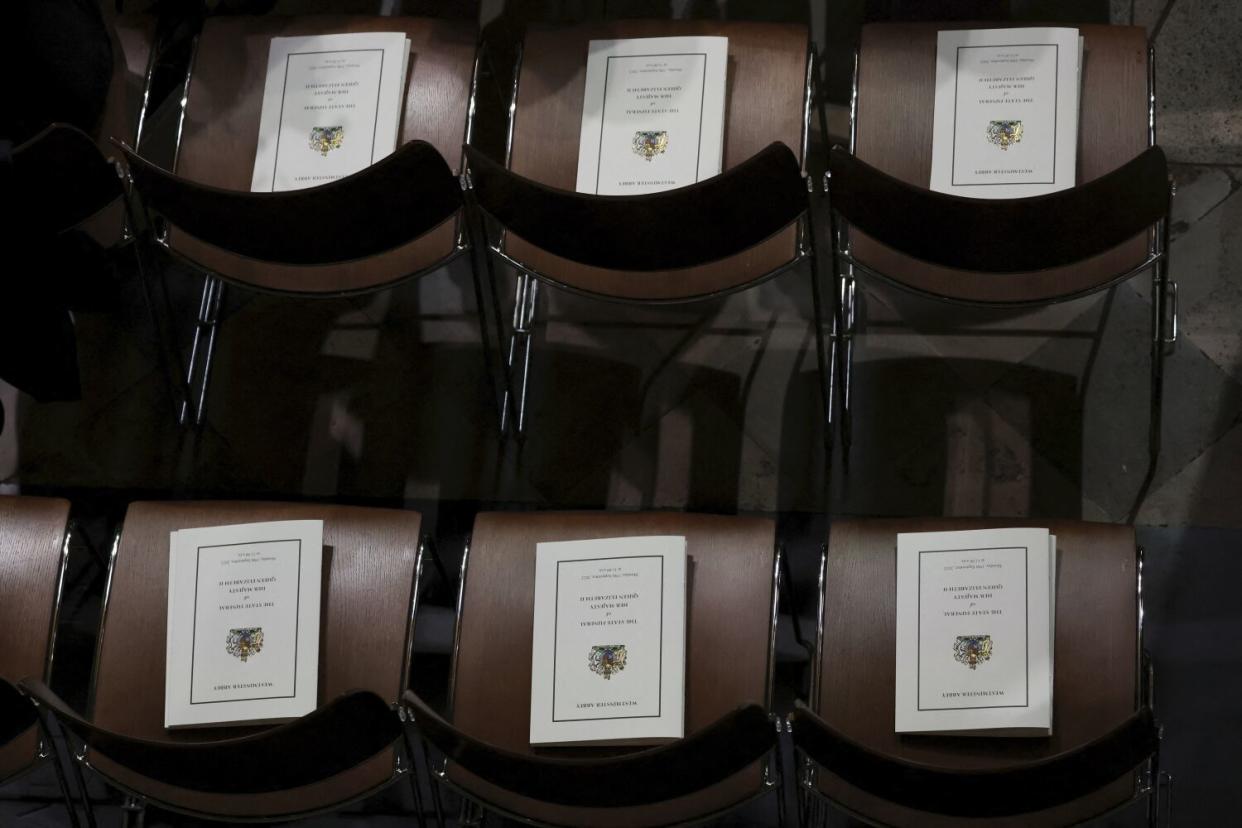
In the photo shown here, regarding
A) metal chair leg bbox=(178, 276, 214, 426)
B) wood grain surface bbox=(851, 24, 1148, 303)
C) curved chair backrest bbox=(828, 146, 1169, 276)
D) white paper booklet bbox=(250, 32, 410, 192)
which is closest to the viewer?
curved chair backrest bbox=(828, 146, 1169, 276)

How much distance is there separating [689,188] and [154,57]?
1.69m

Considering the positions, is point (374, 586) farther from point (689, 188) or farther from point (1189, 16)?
point (1189, 16)

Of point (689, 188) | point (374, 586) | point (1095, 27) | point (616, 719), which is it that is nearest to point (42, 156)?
point (374, 586)

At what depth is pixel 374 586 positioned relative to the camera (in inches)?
136

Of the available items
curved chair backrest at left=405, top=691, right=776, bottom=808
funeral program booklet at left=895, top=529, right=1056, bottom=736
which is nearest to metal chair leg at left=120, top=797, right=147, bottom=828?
curved chair backrest at left=405, top=691, right=776, bottom=808

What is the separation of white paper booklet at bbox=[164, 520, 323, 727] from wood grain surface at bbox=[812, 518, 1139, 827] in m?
1.06

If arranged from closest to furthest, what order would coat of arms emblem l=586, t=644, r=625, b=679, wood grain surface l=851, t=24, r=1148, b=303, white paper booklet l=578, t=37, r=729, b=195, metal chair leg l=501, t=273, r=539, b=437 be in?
coat of arms emblem l=586, t=644, r=625, b=679 → wood grain surface l=851, t=24, r=1148, b=303 → white paper booklet l=578, t=37, r=729, b=195 → metal chair leg l=501, t=273, r=539, b=437

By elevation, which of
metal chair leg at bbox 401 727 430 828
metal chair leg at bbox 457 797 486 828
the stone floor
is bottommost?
metal chair leg at bbox 457 797 486 828

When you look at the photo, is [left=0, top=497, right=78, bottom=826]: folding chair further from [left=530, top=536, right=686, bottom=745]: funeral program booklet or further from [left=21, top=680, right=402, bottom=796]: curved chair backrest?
[left=530, top=536, right=686, bottom=745]: funeral program booklet

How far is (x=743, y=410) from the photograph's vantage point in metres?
4.16

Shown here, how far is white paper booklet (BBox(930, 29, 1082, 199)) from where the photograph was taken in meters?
3.57

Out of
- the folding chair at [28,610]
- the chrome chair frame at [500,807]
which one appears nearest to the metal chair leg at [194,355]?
the folding chair at [28,610]

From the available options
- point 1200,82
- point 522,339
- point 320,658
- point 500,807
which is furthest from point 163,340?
point 1200,82

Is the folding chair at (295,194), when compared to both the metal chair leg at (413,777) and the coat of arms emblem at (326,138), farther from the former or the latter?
the metal chair leg at (413,777)
